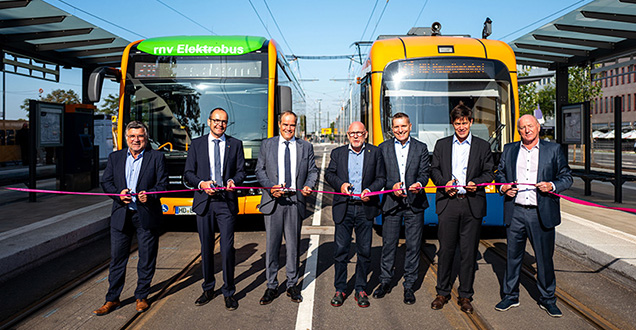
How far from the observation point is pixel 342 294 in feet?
16.1

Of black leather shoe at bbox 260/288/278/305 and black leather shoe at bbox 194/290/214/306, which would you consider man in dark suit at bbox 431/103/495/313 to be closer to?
black leather shoe at bbox 260/288/278/305

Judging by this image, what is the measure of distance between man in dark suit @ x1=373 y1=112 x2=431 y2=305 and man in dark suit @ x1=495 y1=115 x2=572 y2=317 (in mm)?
877

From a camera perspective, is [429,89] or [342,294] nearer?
[342,294]

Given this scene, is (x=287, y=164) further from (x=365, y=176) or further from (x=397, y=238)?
(x=397, y=238)

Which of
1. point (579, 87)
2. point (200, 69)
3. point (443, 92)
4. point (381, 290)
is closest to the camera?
point (381, 290)

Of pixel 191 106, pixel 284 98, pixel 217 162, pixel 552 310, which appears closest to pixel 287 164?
pixel 217 162

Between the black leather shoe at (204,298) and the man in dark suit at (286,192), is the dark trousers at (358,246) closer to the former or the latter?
the man in dark suit at (286,192)

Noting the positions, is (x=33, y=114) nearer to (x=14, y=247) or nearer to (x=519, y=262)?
(x=14, y=247)

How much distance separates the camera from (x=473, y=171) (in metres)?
4.85

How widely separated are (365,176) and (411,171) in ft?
1.78

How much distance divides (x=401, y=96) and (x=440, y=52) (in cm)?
104

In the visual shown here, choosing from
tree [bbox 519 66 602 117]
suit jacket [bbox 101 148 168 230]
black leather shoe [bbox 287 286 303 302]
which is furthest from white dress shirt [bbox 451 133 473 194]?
tree [bbox 519 66 602 117]

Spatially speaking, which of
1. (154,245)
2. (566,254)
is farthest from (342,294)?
(566,254)

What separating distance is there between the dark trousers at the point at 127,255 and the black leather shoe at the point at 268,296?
3.75 ft
